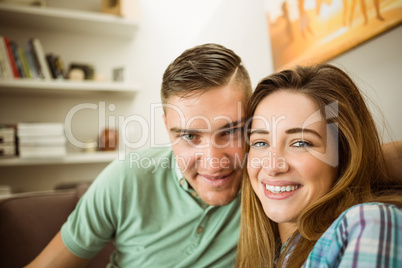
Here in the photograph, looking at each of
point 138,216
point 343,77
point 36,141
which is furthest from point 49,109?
point 343,77

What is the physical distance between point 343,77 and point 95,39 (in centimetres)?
219

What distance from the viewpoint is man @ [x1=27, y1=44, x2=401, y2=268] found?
1.00 metres

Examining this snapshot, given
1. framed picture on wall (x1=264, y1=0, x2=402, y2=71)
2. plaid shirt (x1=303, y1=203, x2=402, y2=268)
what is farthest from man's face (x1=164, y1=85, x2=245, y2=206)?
plaid shirt (x1=303, y1=203, x2=402, y2=268)

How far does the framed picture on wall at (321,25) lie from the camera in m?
0.88

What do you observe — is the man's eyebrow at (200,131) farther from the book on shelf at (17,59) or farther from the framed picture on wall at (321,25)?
the book on shelf at (17,59)

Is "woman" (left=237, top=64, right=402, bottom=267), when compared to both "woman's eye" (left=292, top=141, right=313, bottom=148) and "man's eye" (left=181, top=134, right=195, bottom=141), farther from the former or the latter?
"man's eye" (left=181, top=134, right=195, bottom=141)

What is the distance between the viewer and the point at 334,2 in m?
1.01

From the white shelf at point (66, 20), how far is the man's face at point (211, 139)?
5.18 ft

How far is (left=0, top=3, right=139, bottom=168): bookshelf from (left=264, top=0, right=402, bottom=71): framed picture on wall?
51.5 inches


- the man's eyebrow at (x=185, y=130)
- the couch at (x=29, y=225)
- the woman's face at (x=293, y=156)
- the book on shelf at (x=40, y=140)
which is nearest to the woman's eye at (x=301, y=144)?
the woman's face at (x=293, y=156)

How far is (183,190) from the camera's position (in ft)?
3.73

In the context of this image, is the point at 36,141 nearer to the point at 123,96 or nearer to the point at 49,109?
the point at 49,109

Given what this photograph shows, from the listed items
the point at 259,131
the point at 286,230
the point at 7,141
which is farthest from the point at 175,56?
the point at 7,141

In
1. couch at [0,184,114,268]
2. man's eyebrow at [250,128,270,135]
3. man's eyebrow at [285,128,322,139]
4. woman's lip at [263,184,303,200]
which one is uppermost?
man's eyebrow at [250,128,270,135]
